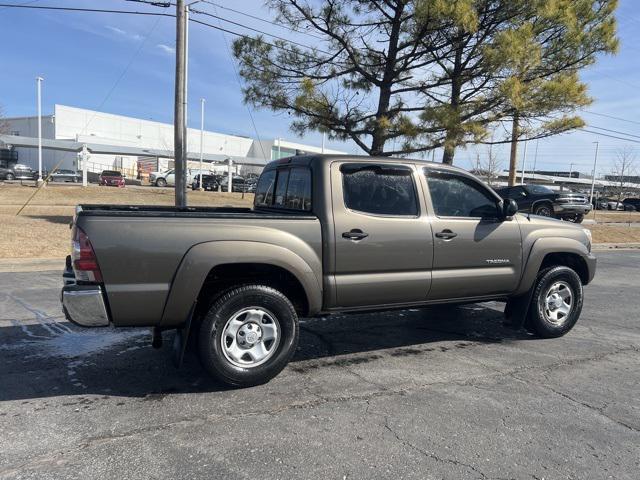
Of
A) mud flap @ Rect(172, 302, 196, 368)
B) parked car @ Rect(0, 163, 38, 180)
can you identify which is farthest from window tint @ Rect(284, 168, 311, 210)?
parked car @ Rect(0, 163, 38, 180)

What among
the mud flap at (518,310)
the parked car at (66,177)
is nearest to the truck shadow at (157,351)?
the mud flap at (518,310)

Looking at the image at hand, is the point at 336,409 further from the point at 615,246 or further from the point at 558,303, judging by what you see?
the point at 615,246

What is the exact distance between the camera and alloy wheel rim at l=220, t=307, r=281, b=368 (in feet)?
13.5

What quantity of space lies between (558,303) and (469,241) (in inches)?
60.8

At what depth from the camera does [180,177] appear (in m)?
13.0

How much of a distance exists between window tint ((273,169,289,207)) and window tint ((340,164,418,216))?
0.74 m

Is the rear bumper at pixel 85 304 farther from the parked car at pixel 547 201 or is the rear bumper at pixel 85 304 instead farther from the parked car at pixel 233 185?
the parked car at pixel 233 185

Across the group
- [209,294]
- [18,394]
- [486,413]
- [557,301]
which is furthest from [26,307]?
[557,301]

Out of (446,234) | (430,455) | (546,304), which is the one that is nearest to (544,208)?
(546,304)

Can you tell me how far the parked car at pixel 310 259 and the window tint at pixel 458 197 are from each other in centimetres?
1

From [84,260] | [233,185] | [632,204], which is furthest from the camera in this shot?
[632,204]

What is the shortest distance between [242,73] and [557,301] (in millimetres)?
9890

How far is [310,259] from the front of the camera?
434 cm

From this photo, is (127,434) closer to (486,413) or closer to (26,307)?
(486,413)
